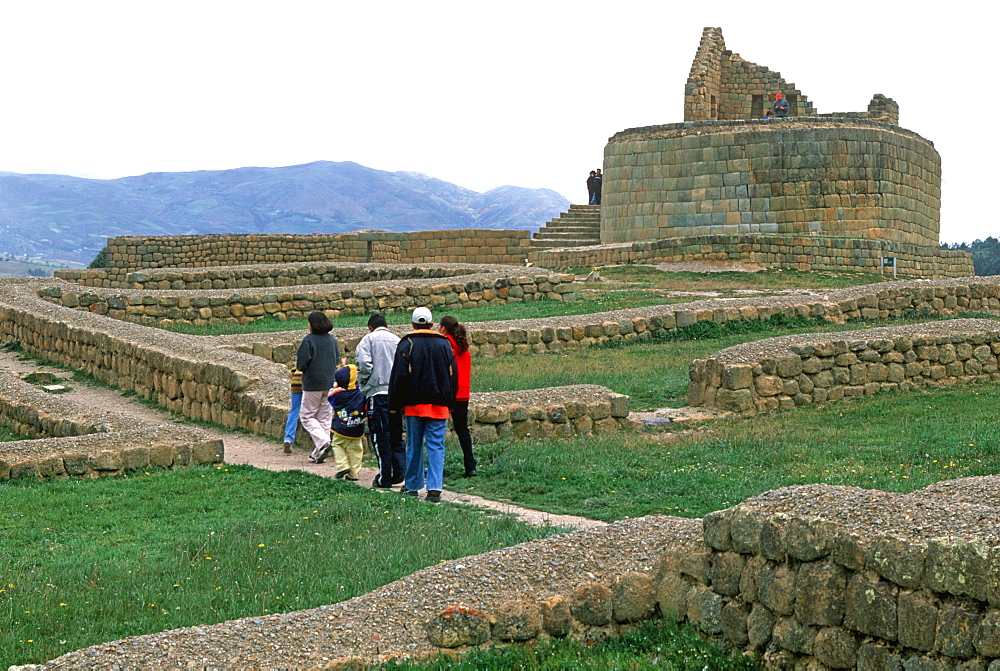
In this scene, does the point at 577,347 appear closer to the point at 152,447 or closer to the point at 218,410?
the point at 218,410

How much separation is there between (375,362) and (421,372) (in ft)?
3.47

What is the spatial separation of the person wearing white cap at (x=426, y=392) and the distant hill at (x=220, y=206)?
120439 millimetres

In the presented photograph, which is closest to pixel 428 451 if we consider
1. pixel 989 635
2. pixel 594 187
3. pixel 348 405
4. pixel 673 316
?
pixel 348 405

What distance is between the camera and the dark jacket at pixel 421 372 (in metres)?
9.70

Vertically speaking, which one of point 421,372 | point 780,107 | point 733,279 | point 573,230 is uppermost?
point 780,107

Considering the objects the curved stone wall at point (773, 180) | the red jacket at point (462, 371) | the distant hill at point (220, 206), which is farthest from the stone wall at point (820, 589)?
the distant hill at point (220, 206)

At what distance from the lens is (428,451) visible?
9.76 meters

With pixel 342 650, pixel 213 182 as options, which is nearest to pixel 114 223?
pixel 213 182

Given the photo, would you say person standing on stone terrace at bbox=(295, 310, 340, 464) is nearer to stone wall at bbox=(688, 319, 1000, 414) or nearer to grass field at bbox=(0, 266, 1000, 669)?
grass field at bbox=(0, 266, 1000, 669)

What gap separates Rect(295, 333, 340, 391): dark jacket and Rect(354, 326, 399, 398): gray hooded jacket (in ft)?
3.98

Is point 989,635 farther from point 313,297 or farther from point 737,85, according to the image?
point 737,85

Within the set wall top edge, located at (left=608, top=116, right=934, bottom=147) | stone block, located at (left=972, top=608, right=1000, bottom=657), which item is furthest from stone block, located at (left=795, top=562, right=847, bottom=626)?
wall top edge, located at (left=608, top=116, right=934, bottom=147)

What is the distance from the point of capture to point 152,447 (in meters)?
10.6

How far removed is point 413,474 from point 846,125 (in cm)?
2690
